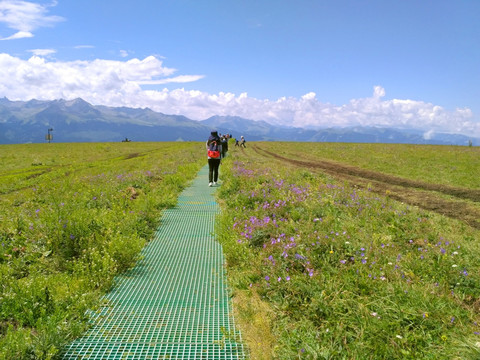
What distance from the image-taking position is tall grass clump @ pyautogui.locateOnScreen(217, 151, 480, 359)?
130 inches

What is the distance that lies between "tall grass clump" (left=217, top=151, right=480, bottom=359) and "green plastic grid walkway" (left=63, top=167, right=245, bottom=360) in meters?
0.35

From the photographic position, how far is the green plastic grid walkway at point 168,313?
351cm

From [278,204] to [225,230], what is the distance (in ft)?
5.85

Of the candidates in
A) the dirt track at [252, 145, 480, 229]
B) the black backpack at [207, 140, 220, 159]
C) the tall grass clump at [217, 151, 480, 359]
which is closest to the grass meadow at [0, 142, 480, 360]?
the tall grass clump at [217, 151, 480, 359]

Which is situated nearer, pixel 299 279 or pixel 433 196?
pixel 299 279

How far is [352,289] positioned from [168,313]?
8.83 ft

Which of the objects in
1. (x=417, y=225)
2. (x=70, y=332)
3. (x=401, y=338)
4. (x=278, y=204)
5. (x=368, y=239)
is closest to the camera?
(x=401, y=338)

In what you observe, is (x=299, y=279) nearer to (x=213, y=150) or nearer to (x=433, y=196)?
(x=213, y=150)

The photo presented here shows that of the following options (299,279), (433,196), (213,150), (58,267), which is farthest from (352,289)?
(433,196)

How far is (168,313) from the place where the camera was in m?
4.23

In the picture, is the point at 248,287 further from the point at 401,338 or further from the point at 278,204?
the point at 278,204

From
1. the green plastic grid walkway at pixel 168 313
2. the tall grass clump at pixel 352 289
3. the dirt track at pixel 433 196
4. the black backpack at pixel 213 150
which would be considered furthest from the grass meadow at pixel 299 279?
the black backpack at pixel 213 150

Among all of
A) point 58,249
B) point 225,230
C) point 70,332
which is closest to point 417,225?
point 225,230

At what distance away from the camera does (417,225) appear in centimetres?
719
